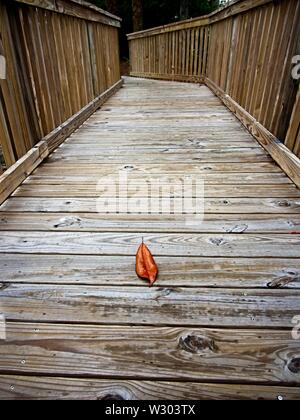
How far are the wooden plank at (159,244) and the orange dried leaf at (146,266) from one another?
5 centimetres

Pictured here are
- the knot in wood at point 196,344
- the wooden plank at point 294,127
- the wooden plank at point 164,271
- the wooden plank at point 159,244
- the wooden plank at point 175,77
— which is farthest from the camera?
the wooden plank at point 175,77

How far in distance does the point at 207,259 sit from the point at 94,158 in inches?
58.1

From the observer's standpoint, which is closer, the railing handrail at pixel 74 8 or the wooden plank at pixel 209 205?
the wooden plank at pixel 209 205

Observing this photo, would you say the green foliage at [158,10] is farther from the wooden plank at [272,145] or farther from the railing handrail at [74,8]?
the wooden plank at [272,145]

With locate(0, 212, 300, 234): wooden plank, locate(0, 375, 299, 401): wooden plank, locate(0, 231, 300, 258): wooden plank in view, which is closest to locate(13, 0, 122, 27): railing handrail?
locate(0, 212, 300, 234): wooden plank

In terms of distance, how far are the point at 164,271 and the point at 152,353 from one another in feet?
1.22

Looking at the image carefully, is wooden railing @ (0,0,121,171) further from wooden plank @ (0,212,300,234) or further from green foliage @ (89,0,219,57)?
green foliage @ (89,0,219,57)

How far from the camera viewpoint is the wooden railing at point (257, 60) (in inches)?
79.4

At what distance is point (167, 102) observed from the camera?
4.56 metres

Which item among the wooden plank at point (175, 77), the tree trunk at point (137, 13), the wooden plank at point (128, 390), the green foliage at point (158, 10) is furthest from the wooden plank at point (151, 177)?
the green foliage at point (158, 10)

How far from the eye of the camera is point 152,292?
1126 mm

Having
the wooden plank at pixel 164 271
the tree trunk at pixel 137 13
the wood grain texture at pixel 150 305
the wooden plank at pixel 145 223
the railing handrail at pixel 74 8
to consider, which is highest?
the tree trunk at pixel 137 13

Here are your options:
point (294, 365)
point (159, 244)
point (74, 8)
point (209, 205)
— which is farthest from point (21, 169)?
point (74, 8)
